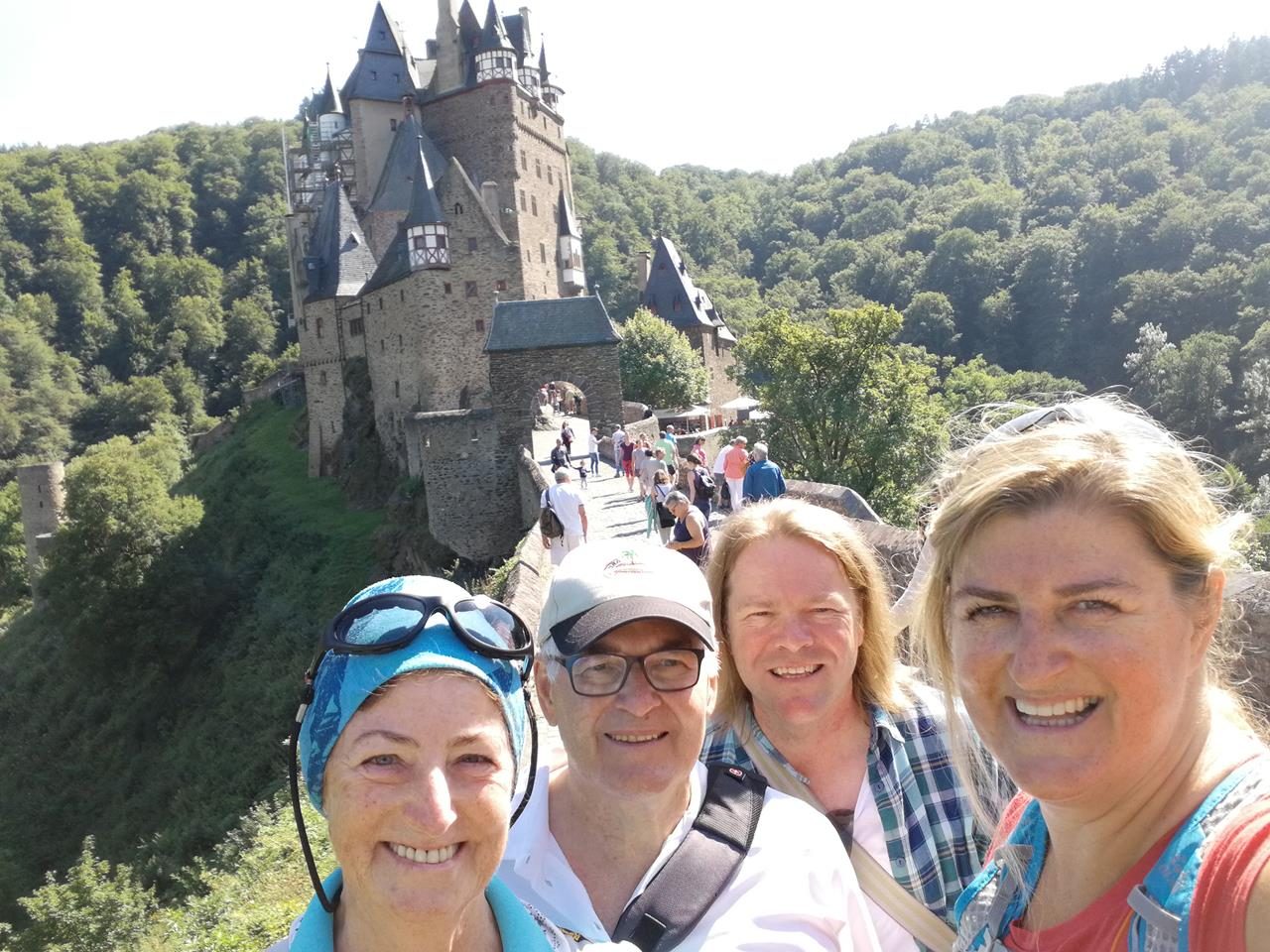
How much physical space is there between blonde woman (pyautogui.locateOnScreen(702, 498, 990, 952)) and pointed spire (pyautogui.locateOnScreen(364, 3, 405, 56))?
155 feet

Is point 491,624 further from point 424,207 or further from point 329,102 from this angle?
Result: point 329,102

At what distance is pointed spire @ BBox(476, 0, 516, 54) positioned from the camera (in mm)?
41125

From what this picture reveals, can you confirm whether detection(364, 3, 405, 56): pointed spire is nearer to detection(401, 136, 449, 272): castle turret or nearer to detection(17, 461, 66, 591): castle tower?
detection(401, 136, 449, 272): castle turret

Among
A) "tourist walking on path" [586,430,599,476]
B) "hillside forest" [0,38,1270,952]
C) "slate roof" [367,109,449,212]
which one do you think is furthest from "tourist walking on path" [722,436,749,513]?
"slate roof" [367,109,449,212]

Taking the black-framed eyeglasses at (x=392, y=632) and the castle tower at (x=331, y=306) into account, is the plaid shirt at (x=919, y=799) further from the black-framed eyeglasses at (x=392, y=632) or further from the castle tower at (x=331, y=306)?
the castle tower at (x=331, y=306)

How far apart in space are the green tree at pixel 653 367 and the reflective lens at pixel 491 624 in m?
38.0

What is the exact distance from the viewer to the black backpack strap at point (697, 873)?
204 centimetres

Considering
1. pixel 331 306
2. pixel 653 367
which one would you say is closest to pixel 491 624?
pixel 653 367

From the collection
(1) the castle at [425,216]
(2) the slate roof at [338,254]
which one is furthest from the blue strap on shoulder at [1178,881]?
(2) the slate roof at [338,254]

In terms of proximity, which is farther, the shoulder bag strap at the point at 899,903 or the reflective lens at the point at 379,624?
the shoulder bag strap at the point at 899,903

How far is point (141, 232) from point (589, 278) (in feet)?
148

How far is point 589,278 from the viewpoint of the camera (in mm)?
82938

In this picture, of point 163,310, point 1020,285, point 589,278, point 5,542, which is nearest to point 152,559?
point 5,542

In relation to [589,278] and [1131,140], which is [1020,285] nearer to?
[1131,140]
